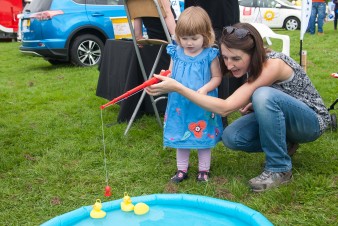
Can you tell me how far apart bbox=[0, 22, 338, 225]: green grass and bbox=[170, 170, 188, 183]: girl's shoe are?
0.04 meters

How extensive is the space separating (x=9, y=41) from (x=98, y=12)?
27.8 feet

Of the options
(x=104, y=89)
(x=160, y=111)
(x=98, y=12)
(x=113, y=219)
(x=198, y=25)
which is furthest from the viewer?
(x=98, y=12)

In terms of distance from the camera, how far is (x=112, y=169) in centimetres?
304

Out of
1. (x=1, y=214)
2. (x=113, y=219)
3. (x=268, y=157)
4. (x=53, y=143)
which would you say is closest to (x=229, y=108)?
(x=268, y=157)

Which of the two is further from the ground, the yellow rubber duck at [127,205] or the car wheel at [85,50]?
the car wheel at [85,50]

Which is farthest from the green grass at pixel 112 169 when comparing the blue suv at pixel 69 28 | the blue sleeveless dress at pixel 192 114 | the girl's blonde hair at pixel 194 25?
the blue suv at pixel 69 28

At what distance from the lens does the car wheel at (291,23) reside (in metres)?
14.8

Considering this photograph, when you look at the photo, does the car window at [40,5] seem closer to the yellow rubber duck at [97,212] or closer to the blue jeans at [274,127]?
the blue jeans at [274,127]

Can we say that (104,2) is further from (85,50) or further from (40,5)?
(40,5)

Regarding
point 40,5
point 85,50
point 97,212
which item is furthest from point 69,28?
point 97,212

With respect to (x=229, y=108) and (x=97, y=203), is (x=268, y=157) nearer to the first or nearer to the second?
(x=229, y=108)

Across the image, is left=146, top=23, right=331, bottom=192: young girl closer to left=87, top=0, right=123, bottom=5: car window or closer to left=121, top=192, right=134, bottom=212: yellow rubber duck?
left=121, top=192, right=134, bottom=212: yellow rubber duck

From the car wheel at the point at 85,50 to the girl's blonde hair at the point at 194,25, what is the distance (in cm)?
542

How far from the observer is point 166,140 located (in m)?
2.69
